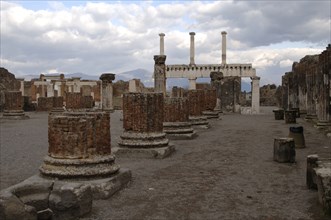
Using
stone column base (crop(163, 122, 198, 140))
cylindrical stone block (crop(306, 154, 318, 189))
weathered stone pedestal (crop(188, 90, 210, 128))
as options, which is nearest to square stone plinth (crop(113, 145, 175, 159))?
stone column base (crop(163, 122, 198, 140))

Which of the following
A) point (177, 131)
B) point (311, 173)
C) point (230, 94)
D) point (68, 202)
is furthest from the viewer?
point (230, 94)

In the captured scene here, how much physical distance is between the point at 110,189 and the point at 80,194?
1.07m

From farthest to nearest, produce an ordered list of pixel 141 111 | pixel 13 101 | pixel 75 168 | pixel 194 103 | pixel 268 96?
1. pixel 268 96
2. pixel 13 101
3. pixel 194 103
4. pixel 141 111
5. pixel 75 168

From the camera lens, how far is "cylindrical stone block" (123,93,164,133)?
33.6 ft

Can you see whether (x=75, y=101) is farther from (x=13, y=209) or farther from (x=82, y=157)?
(x=13, y=209)

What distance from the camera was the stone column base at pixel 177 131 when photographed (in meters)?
13.6

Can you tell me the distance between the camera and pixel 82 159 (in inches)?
262

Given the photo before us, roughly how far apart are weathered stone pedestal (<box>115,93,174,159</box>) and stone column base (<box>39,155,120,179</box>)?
10.9 feet

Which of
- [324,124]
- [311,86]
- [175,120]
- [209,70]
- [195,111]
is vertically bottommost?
[324,124]

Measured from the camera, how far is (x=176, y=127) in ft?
45.1

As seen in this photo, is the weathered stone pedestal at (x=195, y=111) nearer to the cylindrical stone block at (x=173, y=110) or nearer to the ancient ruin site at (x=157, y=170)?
the ancient ruin site at (x=157, y=170)

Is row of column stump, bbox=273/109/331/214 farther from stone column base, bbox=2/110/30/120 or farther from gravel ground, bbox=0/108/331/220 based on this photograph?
stone column base, bbox=2/110/30/120

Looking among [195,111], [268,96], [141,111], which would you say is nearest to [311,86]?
[195,111]

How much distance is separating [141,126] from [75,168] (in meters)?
3.85
